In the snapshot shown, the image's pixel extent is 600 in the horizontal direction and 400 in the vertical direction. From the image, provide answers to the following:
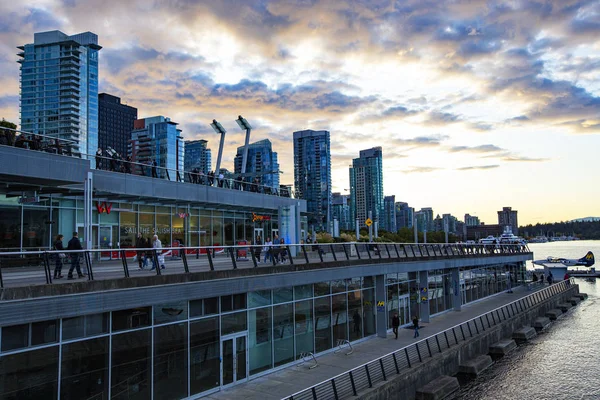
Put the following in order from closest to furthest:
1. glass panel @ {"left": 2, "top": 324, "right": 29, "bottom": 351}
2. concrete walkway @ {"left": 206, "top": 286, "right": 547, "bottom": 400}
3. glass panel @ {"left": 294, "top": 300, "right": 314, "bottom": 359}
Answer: glass panel @ {"left": 2, "top": 324, "right": 29, "bottom": 351} → concrete walkway @ {"left": 206, "top": 286, "right": 547, "bottom": 400} → glass panel @ {"left": 294, "top": 300, "right": 314, "bottom": 359}

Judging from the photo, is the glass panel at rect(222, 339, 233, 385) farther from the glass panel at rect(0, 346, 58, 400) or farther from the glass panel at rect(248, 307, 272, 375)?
the glass panel at rect(0, 346, 58, 400)

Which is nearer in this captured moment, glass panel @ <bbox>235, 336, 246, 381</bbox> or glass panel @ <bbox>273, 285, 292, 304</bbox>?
glass panel @ <bbox>235, 336, 246, 381</bbox>

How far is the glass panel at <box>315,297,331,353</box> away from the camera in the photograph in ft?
77.3

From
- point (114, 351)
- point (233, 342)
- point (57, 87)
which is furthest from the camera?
point (57, 87)

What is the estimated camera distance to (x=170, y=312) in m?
16.5

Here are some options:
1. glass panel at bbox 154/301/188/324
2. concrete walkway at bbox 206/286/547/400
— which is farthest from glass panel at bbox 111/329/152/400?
concrete walkway at bbox 206/286/547/400

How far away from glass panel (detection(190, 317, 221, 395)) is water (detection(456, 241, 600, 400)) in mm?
11938

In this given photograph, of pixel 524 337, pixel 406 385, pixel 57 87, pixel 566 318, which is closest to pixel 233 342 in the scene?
pixel 406 385

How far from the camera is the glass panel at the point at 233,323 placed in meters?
18.5

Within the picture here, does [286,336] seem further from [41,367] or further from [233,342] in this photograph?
[41,367]

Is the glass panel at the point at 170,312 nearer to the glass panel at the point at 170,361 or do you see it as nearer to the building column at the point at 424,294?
the glass panel at the point at 170,361

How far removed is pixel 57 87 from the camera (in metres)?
181

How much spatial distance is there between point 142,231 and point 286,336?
12.1m

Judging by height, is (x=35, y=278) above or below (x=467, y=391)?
above
